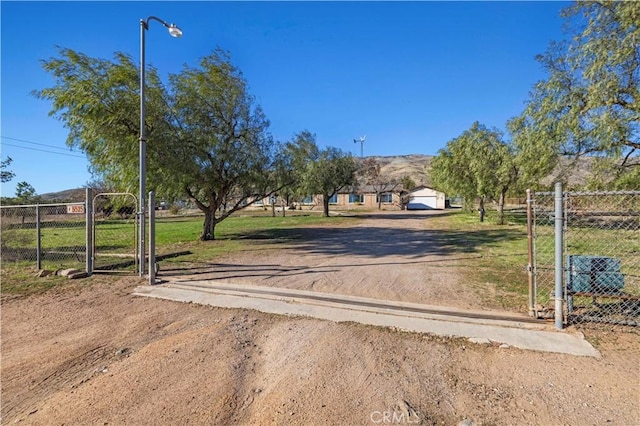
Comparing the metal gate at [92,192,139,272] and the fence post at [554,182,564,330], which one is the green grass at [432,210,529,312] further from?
the metal gate at [92,192,139,272]

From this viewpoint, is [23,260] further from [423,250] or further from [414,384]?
[423,250]

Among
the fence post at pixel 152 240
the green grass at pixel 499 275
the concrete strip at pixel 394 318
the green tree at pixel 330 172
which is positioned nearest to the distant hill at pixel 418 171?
the green grass at pixel 499 275

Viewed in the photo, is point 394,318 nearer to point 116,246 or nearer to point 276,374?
point 276,374

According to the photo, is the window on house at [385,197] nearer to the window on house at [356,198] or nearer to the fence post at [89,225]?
the window on house at [356,198]

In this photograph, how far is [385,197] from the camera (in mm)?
57062

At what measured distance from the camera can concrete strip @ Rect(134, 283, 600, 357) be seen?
3.83 metres

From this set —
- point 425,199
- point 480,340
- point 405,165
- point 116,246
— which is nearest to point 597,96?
point 480,340

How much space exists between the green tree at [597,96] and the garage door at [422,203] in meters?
45.7

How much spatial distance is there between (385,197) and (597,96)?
47.3 metres

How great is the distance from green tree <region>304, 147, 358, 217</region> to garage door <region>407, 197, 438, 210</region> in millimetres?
25705

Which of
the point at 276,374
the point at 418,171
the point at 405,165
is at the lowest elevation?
the point at 276,374

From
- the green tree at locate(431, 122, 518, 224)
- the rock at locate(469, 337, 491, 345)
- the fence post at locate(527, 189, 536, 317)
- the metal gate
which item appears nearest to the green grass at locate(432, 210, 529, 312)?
the fence post at locate(527, 189, 536, 317)

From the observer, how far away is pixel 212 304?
5445mm

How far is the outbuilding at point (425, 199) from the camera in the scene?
5666cm
